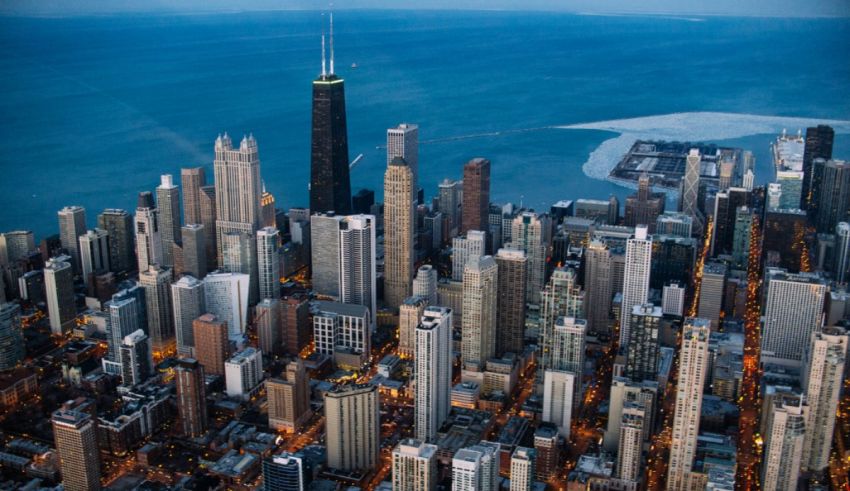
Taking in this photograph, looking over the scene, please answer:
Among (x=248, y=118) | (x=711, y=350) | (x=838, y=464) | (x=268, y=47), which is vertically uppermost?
(x=268, y=47)

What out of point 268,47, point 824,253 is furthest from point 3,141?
point 268,47

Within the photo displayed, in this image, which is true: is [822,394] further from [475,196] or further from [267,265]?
[267,265]

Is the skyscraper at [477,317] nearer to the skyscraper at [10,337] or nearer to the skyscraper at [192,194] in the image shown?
the skyscraper at [10,337]

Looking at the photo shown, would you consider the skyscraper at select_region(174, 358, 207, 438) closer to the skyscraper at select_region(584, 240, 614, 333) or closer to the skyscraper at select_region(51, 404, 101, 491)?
the skyscraper at select_region(51, 404, 101, 491)

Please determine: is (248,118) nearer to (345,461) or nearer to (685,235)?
(685,235)

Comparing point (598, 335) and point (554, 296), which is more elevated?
point (554, 296)

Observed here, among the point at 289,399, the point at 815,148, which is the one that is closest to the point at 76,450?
the point at 289,399

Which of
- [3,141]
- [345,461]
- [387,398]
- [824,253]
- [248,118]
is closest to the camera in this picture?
[345,461]

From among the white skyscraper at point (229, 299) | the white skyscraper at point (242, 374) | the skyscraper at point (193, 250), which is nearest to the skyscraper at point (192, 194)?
the skyscraper at point (193, 250)
